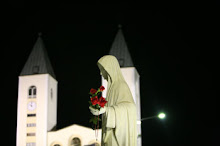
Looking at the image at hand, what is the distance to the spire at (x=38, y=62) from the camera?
34781 mm

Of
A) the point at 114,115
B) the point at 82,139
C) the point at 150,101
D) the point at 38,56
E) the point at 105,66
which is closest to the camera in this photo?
the point at 114,115

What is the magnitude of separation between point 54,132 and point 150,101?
11.2 m

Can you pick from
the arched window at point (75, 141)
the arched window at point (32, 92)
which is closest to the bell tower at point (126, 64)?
the arched window at point (75, 141)

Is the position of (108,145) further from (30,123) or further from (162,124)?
(162,124)

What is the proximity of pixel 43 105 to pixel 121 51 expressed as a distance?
9.32 m

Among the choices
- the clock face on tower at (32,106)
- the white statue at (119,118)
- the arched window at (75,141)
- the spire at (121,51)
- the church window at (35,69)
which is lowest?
the arched window at (75,141)

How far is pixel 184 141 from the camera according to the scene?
117ft

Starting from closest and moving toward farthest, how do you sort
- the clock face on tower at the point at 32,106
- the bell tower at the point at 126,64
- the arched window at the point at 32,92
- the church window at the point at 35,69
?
the bell tower at the point at 126,64, the clock face on tower at the point at 32,106, the arched window at the point at 32,92, the church window at the point at 35,69

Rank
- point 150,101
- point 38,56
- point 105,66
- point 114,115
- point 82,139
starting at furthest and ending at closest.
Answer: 1. point 150,101
2. point 38,56
3. point 82,139
4. point 105,66
5. point 114,115

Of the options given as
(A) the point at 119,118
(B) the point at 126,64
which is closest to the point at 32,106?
(B) the point at 126,64

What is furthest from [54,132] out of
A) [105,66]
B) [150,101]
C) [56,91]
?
[105,66]

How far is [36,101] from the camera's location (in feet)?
110

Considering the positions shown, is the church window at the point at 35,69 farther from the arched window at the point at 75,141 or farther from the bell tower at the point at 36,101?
the arched window at the point at 75,141

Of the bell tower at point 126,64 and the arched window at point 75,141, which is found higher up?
the bell tower at point 126,64
